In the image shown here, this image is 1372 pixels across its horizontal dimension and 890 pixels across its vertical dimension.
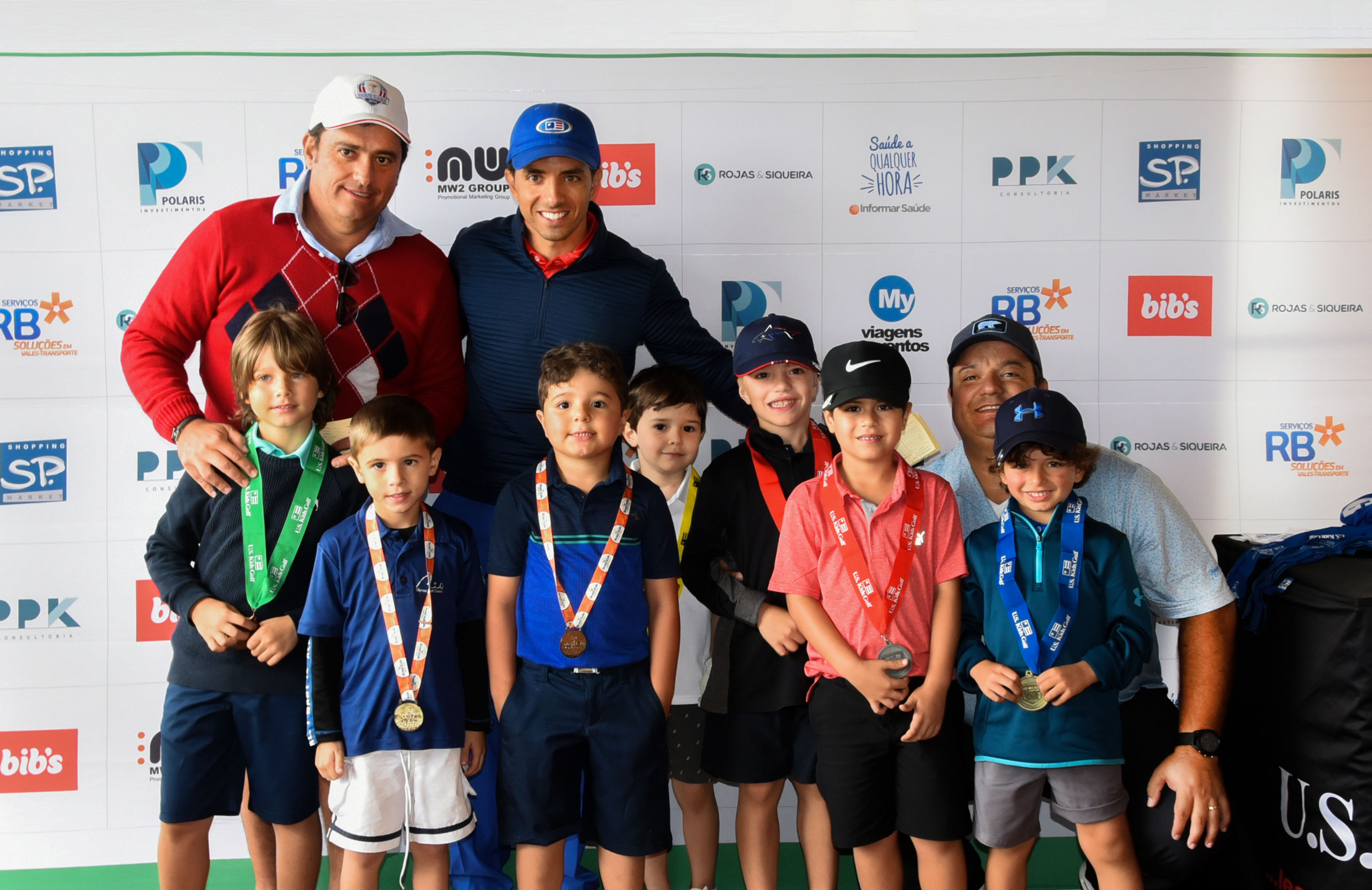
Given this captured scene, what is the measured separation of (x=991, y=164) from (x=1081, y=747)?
84.1 inches

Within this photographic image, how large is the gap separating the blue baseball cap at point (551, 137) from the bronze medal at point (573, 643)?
1.36 m

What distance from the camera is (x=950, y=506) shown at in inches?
85.3

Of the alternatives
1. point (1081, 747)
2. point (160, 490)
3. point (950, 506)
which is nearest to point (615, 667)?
point (950, 506)

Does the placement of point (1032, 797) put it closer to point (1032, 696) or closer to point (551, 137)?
point (1032, 696)

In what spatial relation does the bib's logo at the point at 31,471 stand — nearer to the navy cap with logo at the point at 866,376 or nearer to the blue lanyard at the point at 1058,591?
the navy cap with logo at the point at 866,376

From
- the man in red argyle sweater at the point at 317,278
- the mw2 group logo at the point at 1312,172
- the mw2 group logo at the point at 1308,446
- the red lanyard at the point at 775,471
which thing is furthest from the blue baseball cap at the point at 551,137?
the mw2 group logo at the point at 1308,446

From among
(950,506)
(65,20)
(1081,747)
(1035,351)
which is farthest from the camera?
(65,20)

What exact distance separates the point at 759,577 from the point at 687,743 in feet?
2.54

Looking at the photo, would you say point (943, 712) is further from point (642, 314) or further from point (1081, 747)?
point (642, 314)

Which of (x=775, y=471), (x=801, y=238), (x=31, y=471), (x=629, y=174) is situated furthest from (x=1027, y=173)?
(x=31, y=471)

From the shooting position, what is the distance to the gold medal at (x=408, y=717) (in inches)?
84.1

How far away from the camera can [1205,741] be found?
7.07 ft

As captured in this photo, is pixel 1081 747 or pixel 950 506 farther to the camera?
pixel 950 506

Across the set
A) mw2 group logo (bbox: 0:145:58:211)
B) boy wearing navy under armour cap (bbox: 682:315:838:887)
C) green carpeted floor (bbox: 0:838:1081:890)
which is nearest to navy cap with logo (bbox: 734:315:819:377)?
boy wearing navy under armour cap (bbox: 682:315:838:887)
